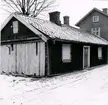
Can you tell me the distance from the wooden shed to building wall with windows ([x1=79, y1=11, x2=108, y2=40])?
977 cm

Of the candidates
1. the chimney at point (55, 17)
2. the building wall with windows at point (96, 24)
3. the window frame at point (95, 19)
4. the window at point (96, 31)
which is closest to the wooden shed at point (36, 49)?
the chimney at point (55, 17)

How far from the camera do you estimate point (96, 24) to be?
27844 mm

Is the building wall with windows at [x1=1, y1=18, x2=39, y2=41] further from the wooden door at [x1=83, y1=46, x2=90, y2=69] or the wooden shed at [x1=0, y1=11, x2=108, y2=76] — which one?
the wooden door at [x1=83, y1=46, x2=90, y2=69]

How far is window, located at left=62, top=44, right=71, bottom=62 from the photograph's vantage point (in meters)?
14.8

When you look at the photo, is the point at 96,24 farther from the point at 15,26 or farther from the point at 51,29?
the point at 15,26

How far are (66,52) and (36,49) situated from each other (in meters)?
2.55

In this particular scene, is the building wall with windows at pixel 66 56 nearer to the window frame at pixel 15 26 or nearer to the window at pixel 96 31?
the window frame at pixel 15 26

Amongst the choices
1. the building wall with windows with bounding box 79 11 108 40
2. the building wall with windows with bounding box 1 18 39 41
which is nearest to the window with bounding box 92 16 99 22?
the building wall with windows with bounding box 79 11 108 40

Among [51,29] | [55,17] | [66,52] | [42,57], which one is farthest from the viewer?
[55,17]

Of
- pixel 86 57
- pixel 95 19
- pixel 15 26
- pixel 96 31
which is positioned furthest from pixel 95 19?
pixel 15 26

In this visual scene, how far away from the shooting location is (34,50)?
1398 centimetres

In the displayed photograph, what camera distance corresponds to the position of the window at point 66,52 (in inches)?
581

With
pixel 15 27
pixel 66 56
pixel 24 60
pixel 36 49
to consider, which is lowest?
pixel 24 60

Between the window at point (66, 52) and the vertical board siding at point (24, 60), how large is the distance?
1.96m
